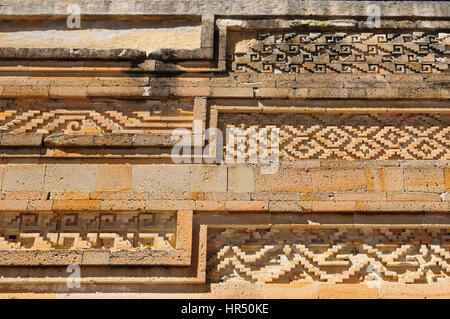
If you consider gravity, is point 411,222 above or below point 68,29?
below

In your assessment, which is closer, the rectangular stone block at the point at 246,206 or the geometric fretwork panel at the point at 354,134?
the rectangular stone block at the point at 246,206

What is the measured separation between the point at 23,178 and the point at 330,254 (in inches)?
96.8

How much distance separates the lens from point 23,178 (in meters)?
4.53

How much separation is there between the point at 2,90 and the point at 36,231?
1338 mm

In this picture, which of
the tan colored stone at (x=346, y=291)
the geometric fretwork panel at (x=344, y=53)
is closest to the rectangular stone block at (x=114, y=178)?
the geometric fretwork panel at (x=344, y=53)

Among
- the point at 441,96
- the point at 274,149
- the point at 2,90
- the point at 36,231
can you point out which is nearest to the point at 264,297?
the point at 274,149

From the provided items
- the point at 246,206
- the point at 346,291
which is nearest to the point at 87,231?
the point at 246,206

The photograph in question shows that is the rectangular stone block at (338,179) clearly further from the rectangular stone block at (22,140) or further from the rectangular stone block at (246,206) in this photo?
the rectangular stone block at (22,140)

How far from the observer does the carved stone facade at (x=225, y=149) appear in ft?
13.9

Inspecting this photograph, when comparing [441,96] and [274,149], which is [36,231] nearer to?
[274,149]

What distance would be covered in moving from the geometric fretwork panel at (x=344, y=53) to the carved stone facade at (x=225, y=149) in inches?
0.6

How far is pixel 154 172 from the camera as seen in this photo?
179 inches
